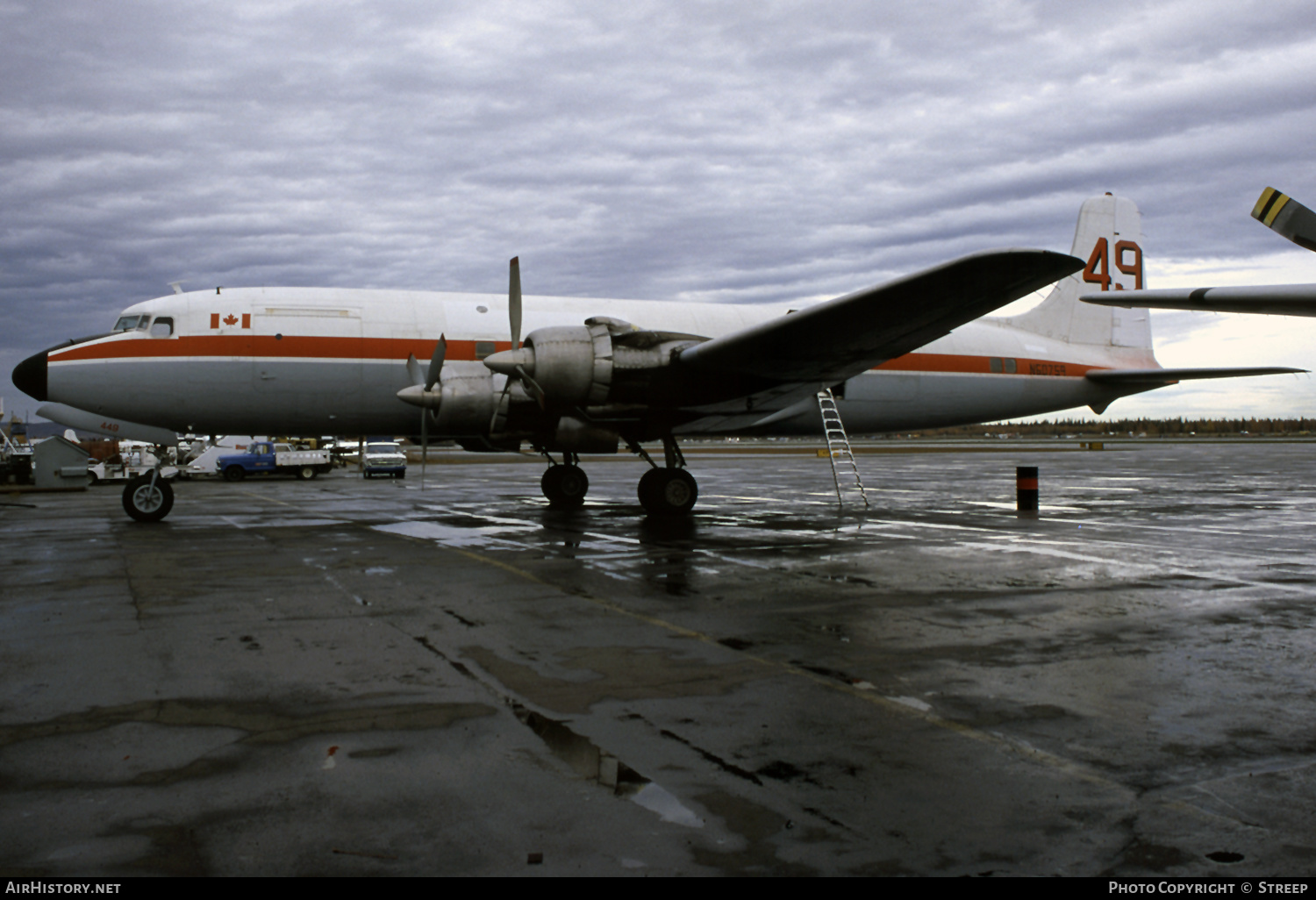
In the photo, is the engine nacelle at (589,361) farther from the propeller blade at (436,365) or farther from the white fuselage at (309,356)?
the white fuselage at (309,356)

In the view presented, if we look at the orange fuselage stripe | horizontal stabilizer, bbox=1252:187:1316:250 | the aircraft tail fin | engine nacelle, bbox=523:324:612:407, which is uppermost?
the aircraft tail fin

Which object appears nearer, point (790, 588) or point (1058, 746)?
point (1058, 746)

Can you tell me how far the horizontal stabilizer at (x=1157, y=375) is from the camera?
19719 millimetres

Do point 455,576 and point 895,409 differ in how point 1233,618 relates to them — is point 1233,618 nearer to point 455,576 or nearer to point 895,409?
point 455,576

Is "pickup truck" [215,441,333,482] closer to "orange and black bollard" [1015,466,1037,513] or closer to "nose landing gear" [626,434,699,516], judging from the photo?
"nose landing gear" [626,434,699,516]

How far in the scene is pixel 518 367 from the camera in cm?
1384

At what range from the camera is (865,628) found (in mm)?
6699

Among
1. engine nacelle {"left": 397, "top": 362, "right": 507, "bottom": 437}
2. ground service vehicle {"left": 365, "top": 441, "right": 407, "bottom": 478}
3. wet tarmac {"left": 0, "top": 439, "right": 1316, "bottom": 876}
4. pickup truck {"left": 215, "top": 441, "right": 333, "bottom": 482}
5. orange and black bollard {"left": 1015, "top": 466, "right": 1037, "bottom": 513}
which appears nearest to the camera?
wet tarmac {"left": 0, "top": 439, "right": 1316, "bottom": 876}

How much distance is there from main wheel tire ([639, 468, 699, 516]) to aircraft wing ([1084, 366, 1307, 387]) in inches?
472

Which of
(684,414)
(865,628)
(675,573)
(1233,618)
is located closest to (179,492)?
(684,414)

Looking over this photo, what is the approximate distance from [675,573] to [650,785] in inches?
227

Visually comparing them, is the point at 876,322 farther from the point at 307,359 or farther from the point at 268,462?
the point at 268,462

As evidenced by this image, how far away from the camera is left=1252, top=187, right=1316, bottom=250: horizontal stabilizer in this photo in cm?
809

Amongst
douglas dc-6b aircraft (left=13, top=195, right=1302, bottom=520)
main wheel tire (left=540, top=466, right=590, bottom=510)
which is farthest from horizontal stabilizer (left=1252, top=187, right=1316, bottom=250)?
main wheel tire (left=540, top=466, right=590, bottom=510)
